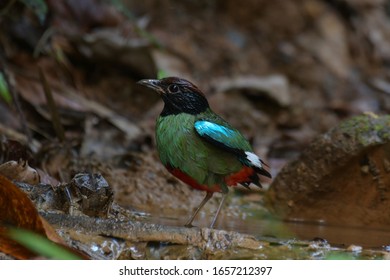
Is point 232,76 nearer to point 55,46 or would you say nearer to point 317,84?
point 317,84

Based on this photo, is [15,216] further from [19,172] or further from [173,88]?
[173,88]

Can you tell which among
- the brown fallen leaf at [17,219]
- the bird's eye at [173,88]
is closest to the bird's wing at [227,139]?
the bird's eye at [173,88]

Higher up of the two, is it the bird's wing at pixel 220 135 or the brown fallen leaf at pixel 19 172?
the bird's wing at pixel 220 135

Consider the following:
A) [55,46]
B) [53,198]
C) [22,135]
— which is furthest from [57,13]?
[53,198]

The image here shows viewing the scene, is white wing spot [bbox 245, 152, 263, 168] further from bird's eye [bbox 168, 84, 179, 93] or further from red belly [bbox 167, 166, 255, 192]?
bird's eye [bbox 168, 84, 179, 93]

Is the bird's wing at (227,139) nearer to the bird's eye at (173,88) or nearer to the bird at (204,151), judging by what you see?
the bird at (204,151)

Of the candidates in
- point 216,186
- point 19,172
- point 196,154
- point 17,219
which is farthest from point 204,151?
point 19,172

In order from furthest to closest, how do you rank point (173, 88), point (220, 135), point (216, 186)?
point (173, 88) → point (216, 186) → point (220, 135)

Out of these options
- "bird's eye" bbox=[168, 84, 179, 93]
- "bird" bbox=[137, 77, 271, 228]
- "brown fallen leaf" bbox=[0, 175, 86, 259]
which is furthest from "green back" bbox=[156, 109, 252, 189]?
"brown fallen leaf" bbox=[0, 175, 86, 259]
